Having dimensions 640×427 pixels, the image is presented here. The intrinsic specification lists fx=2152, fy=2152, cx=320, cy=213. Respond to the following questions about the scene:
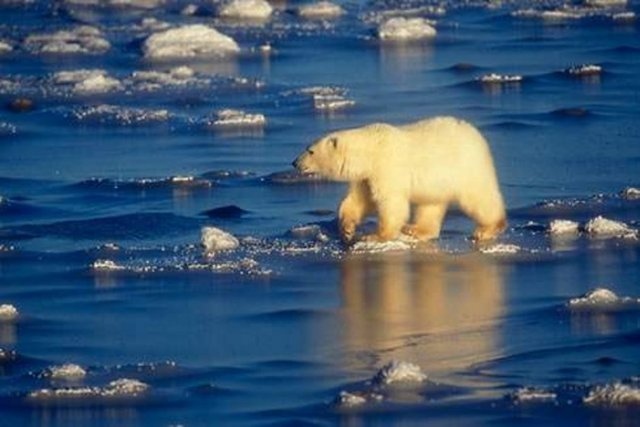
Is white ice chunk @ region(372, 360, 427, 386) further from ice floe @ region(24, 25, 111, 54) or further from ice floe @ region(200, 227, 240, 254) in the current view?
ice floe @ region(24, 25, 111, 54)

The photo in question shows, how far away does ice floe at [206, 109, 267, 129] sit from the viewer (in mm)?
19875

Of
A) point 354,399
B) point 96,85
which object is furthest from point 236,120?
point 354,399

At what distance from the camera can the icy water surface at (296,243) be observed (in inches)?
425

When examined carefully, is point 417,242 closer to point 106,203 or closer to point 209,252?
point 209,252

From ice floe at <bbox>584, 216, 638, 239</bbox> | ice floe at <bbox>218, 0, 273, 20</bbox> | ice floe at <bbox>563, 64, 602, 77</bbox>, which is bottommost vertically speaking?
ice floe at <bbox>584, 216, 638, 239</bbox>

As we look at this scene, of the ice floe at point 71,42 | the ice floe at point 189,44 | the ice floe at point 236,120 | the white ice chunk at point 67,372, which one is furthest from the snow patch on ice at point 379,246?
the ice floe at point 71,42

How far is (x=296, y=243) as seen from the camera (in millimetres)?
14570

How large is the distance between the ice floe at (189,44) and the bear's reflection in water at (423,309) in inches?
436

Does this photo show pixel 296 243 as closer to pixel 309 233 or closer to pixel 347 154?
pixel 309 233

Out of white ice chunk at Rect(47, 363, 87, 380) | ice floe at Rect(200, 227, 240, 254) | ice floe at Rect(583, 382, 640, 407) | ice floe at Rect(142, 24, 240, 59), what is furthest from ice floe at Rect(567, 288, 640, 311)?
ice floe at Rect(142, 24, 240, 59)

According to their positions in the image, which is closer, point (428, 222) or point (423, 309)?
point (423, 309)

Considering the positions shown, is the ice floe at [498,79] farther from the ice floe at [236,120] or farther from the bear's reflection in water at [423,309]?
the bear's reflection in water at [423,309]

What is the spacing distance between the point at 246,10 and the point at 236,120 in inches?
365

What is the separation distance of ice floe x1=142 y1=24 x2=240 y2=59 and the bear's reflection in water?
1108 cm
